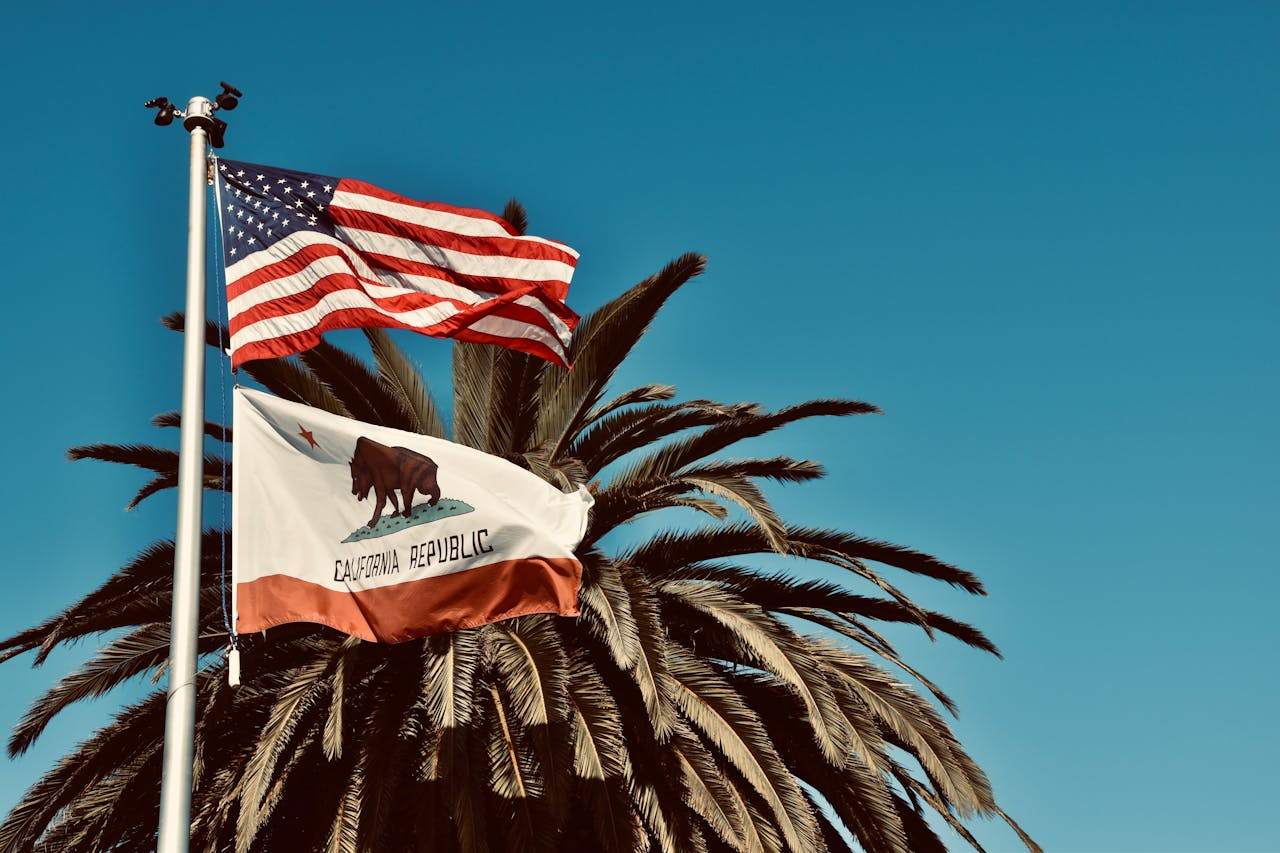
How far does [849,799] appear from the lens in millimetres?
14953

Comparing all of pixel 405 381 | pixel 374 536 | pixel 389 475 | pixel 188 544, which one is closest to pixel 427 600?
Result: pixel 374 536

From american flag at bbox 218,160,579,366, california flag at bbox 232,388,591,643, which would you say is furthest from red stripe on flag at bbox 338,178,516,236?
california flag at bbox 232,388,591,643

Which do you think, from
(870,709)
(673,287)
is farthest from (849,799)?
(673,287)

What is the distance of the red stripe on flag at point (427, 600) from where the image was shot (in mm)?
9891

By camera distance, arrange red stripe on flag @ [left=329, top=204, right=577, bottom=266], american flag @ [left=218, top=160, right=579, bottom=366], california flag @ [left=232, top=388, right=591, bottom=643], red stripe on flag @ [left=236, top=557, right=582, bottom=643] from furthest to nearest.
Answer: red stripe on flag @ [left=329, top=204, right=577, bottom=266], american flag @ [left=218, top=160, right=579, bottom=366], california flag @ [left=232, top=388, right=591, bottom=643], red stripe on flag @ [left=236, top=557, right=582, bottom=643]

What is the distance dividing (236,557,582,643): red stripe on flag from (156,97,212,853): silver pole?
0.65 meters

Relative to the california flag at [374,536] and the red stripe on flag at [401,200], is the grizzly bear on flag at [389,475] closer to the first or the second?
the california flag at [374,536]

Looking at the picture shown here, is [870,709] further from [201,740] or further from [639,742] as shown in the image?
[201,740]

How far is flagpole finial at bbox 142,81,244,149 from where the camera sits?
1053 centimetres

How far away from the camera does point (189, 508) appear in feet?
30.4

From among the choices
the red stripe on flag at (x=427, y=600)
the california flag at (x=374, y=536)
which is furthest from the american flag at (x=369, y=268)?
the red stripe on flag at (x=427, y=600)

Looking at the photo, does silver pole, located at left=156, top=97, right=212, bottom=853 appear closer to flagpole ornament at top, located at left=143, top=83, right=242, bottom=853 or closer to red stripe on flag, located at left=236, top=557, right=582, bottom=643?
flagpole ornament at top, located at left=143, top=83, right=242, bottom=853

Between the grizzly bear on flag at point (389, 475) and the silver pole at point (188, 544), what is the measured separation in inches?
50.7

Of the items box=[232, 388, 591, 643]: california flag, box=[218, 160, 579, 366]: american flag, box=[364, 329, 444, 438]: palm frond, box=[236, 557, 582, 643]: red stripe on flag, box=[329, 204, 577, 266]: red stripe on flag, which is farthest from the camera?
box=[364, 329, 444, 438]: palm frond
